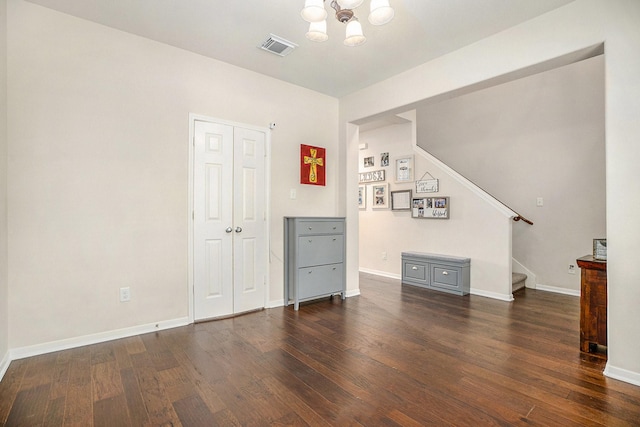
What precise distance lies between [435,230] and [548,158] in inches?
75.8

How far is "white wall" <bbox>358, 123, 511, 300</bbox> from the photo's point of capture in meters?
4.28

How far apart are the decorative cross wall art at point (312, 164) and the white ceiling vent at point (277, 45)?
3.90 ft

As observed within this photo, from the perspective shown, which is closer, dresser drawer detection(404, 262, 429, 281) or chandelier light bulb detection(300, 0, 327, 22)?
chandelier light bulb detection(300, 0, 327, 22)

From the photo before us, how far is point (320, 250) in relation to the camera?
155 inches

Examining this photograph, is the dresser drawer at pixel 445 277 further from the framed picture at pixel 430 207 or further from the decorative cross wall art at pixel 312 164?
the decorative cross wall art at pixel 312 164

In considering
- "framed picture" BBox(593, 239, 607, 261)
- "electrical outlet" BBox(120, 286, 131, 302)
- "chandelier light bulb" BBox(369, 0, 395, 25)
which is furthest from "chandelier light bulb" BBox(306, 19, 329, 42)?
"framed picture" BBox(593, 239, 607, 261)

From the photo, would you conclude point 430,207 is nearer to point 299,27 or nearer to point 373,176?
point 373,176

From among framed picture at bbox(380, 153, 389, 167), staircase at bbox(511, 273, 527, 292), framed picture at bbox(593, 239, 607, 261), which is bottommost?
staircase at bbox(511, 273, 527, 292)

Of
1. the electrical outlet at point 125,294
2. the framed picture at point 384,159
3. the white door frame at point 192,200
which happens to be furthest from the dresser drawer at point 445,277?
the electrical outlet at point 125,294

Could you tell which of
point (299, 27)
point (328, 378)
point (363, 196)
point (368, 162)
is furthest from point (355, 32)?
point (363, 196)

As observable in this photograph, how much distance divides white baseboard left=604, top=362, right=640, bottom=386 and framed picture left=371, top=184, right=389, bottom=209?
3.75m

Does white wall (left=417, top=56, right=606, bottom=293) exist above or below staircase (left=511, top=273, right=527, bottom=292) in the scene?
above

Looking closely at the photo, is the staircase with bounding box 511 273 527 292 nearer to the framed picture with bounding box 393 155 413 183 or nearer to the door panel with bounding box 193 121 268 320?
the framed picture with bounding box 393 155 413 183

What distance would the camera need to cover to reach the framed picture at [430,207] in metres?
4.88
